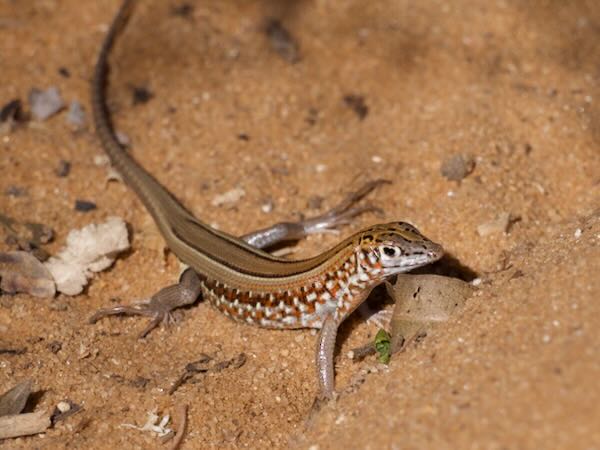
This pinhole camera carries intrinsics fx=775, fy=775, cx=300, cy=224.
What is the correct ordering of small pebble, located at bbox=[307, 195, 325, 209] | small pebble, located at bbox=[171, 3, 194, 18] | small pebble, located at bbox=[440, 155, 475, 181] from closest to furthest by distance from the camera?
1. small pebble, located at bbox=[440, 155, 475, 181]
2. small pebble, located at bbox=[307, 195, 325, 209]
3. small pebble, located at bbox=[171, 3, 194, 18]

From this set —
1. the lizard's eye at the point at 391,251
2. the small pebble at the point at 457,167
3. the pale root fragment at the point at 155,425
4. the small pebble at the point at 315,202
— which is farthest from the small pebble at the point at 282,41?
the pale root fragment at the point at 155,425

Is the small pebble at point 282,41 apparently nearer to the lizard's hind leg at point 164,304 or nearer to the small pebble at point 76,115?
the small pebble at point 76,115

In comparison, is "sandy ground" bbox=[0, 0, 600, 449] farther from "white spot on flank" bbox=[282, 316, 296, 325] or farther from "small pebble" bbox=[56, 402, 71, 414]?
"white spot on flank" bbox=[282, 316, 296, 325]

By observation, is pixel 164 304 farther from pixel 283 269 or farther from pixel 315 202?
pixel 315 202

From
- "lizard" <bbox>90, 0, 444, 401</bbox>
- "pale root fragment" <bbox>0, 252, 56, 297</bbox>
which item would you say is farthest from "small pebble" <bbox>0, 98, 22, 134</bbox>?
"pale root fragment" <bbox>0, 252, 56, 297</bbox>

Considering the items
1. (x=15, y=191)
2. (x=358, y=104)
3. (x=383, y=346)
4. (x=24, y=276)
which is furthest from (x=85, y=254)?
(x=358, y=104)
